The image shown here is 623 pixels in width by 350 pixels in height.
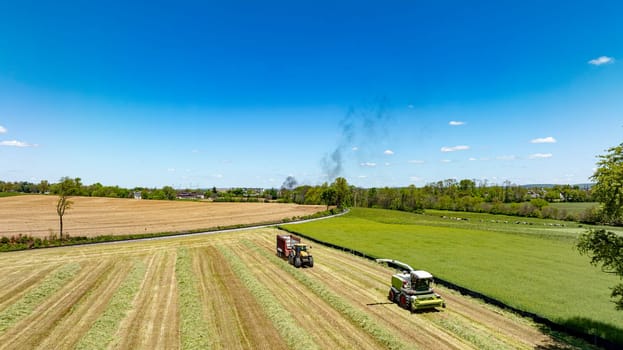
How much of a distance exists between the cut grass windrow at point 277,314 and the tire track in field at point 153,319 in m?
5.34

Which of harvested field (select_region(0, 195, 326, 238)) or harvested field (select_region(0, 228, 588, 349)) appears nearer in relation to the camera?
harvested field (select_region(0, 228, 588, 349))

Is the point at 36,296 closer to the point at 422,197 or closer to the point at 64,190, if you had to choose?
the point at 64,190

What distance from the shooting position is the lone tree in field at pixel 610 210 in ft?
47.6

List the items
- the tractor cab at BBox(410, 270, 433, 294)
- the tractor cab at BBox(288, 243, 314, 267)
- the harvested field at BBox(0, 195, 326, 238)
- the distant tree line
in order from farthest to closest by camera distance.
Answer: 1. the distant tree line
2. the harvested field at BBox(0, 195, 326, 238)
3. the tractor cab at BBox(288, 243, 314, 267)
4. the tractor cab at BBox(410, 270, 433, 294)

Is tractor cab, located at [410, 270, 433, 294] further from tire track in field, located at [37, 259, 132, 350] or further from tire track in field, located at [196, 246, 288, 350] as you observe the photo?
tire track in field, located at [37, 259, 132, 350]

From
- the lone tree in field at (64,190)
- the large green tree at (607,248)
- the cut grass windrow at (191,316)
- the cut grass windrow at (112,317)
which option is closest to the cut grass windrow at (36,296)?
the cut grass windrow at (112,317)

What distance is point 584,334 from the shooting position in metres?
16.7

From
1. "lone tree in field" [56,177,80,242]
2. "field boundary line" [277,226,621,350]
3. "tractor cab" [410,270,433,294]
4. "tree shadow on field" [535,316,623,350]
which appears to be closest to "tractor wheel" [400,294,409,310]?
"tractor cab" [410,270,433,294]

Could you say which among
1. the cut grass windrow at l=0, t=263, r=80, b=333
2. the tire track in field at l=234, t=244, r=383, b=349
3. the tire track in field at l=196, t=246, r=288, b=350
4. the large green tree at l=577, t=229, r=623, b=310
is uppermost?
the large green tree at l=577, t=229, r=623, b=310

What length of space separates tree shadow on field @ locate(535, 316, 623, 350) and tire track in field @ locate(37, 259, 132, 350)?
77.9ft

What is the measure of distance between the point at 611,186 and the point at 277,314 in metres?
18.4

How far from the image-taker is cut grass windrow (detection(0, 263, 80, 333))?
1883 centimetres

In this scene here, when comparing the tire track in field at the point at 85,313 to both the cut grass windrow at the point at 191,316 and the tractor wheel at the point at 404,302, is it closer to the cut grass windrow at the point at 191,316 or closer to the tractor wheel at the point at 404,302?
the cut grass windrow at the point at 191,316

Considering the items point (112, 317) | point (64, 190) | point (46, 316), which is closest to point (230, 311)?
point (112, 317)
